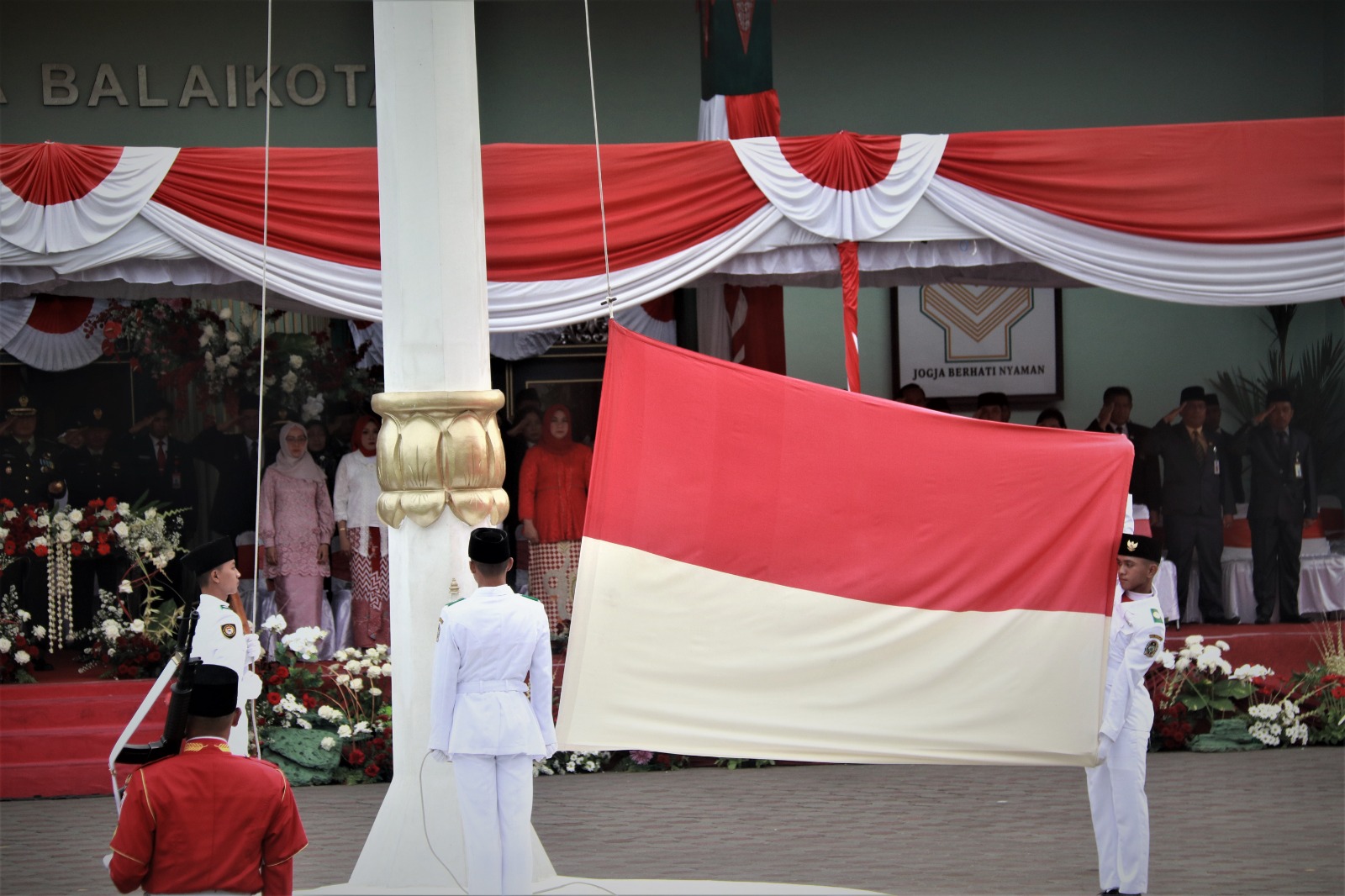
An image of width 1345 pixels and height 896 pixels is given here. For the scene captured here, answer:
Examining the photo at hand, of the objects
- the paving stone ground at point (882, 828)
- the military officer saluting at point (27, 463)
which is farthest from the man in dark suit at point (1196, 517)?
the military officer saluting at point (27, 463)

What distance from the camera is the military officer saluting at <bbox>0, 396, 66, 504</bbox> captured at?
1019 centimetres

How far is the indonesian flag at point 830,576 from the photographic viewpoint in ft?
17.6

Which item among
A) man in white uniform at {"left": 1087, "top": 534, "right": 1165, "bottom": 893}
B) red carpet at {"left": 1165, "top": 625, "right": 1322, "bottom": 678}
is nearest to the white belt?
man in white uniform at {"left": 1087, "top": 534, "right": 1165, "bottom": 893}

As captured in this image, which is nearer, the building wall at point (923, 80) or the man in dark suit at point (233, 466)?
the man in dark suit at point (233, 466)

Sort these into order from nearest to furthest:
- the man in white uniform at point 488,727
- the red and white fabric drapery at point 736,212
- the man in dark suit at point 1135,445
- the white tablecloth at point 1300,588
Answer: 1. the man in white uniform at point 488,727
2. the red and white fabric drapery at point 736,212
3. the white tablecloth at point 1300,588
4. the man in dark suit at point 1135,445

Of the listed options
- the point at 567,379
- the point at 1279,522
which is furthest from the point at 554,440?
the point at 1279,522

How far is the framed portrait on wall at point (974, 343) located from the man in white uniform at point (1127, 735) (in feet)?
22.4

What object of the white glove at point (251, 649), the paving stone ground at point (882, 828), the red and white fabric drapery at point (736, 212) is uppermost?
the red and white fabric drapery at point (736, 212)

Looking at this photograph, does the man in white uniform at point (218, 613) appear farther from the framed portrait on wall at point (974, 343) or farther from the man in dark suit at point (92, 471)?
the framed portrait on wall at point (974, 343)

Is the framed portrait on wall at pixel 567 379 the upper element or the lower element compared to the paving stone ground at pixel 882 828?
upper

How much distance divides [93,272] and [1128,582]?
5835 mm

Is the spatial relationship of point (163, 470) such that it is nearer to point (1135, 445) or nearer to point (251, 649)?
point (251, 649)

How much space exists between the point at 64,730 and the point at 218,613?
7.95 ft

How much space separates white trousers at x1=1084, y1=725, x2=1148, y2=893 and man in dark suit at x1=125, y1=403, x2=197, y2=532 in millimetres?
7521
